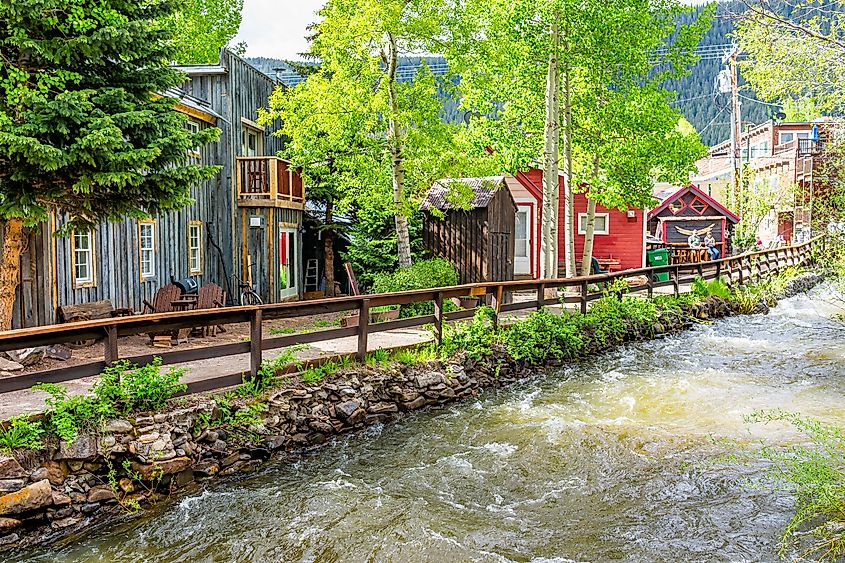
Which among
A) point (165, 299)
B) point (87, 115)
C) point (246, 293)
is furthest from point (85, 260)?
point (246, 293)

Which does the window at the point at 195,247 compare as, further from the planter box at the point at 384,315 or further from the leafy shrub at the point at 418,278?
the planter box at the point at 384,315

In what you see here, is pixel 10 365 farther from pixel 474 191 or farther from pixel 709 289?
pixel 709 289

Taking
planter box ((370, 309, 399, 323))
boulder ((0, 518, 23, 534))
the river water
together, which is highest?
planter box ((370, 309, 399, 323))

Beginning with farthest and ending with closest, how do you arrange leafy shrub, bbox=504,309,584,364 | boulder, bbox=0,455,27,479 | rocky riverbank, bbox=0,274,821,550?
leafy shrub, bbox=504,309,584,364
rocky riverbank, bbox=0,274,821,550
boulder, bbox=0,455,27,479

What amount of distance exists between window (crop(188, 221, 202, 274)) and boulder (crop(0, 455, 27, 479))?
996 centimetres

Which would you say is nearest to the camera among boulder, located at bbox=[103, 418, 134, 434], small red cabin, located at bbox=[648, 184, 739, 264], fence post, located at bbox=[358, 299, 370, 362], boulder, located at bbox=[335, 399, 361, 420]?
boulder, located at bbox=[103, 418, 134, 434]

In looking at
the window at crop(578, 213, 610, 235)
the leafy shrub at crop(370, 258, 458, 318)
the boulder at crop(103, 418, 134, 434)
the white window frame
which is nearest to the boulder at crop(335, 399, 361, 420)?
the boulder at crop(103, 418, 134, 434)

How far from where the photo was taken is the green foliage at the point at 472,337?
11.7 m

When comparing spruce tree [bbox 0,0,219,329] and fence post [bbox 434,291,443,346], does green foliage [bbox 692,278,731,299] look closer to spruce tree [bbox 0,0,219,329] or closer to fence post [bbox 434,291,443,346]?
fence post [bbox 434,291,443,346]

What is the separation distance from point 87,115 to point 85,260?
4.56m

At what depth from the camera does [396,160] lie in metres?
16.2

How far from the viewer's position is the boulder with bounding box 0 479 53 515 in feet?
19.7

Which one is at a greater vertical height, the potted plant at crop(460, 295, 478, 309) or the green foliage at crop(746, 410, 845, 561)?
the potted plant at crop(460, 295, 478, 309)

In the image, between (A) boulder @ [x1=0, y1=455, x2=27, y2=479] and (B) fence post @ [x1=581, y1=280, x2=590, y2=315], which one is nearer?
(A) boulder @ [x1=0, y1=455, x2=27, y2=479]
